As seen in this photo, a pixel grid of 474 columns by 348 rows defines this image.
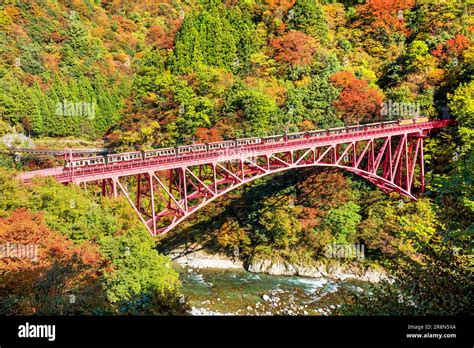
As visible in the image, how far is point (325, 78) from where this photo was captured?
1523 inches

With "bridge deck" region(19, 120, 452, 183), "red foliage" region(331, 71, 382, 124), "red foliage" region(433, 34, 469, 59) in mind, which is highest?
"red foliage" region(433, 34, 469, 59)

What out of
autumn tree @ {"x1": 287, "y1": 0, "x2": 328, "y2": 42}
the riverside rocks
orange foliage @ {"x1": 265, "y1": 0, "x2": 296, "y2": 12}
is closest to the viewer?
the riverside rocks

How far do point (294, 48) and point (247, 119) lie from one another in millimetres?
12733

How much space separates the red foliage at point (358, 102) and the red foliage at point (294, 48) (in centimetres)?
584

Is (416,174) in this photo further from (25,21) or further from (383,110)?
(25,21)

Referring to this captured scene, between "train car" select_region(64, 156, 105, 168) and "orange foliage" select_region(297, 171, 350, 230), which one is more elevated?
"train car" select_region(64, 156, 105, 168)

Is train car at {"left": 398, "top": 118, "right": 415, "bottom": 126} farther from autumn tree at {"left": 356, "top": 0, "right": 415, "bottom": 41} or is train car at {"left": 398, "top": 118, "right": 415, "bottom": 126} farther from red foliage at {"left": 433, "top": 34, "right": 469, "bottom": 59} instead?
autumn tree at {"left": 356, "top": 0, "right": 415, "bottom": 41}

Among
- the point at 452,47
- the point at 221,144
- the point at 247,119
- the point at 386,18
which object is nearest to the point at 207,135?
the point at 247,119

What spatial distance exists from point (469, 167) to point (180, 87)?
2980 centimetres

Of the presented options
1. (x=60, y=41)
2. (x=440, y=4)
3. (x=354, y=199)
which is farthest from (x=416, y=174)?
(x=60, y=41)

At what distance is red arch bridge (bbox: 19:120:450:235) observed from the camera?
18.0 meters

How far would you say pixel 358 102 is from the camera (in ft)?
118

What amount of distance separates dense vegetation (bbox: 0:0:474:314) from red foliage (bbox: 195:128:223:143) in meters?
0.19

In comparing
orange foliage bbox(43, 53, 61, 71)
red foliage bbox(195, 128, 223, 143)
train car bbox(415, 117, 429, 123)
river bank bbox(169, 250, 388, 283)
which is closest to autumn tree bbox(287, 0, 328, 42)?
train car bbox(415, 117, 429, 123)
